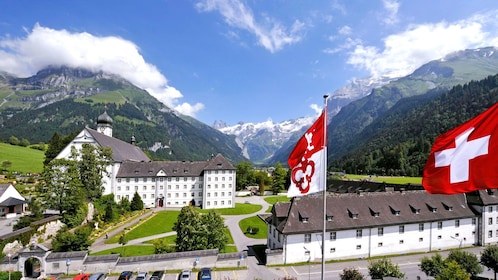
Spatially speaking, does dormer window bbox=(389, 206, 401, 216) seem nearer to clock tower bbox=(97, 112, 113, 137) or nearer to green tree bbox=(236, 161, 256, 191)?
green tree bbox=(236, 161, 256, 191)

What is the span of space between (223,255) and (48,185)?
37.5 m

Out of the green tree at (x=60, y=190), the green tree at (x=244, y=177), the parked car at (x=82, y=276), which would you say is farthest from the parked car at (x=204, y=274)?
the green tree at (x=244, y=177)

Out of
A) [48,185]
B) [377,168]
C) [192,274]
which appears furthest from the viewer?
[377,168]

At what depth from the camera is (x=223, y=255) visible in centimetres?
3816

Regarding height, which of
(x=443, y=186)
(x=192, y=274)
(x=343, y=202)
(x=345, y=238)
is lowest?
(x=192, y=274)

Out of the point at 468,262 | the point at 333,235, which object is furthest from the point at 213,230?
the point at 468,262

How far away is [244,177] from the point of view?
125375mm

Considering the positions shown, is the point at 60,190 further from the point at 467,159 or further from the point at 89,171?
the point at 467,159

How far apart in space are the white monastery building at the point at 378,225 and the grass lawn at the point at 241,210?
33.6m

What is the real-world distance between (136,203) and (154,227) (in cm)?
1897

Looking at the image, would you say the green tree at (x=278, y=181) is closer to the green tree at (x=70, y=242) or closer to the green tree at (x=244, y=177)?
the green tree at (x=244, y=177)

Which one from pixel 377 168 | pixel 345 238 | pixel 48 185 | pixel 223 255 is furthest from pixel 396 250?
pixel 377 168

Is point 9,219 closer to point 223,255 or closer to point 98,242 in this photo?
point 98,242

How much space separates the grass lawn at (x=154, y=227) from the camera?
2073 inches
